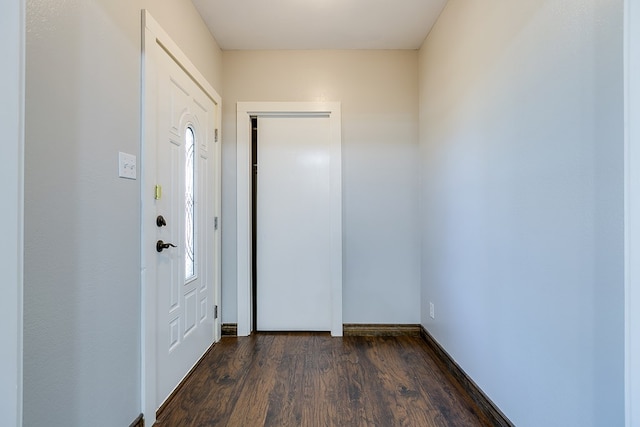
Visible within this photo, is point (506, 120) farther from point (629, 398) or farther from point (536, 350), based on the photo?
point (629, 398)

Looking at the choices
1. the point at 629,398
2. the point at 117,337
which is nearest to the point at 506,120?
the point at 629,398

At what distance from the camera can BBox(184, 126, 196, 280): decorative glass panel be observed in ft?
6.90

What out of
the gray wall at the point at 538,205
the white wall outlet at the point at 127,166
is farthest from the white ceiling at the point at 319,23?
the white wall outlet at the point at 127,166

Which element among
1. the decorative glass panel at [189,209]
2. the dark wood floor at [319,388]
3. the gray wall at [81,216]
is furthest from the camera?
the decorative glass panel at [189,209]

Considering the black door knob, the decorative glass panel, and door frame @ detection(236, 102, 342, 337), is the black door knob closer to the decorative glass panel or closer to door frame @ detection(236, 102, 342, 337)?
the decorative glass panel

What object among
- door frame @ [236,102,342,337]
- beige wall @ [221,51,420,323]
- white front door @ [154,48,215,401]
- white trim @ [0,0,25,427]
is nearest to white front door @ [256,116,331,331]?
door frame @ [236,102,342,337]

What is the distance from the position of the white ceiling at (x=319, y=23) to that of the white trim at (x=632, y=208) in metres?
1.74

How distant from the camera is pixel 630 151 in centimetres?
77

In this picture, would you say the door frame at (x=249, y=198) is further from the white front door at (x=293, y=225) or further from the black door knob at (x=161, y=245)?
the black door knob at (x=161, y=245)

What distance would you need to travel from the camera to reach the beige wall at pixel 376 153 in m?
2.79

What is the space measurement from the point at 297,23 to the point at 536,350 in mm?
2556

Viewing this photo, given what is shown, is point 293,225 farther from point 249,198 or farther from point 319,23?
point 319,23

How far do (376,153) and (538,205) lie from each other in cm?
164

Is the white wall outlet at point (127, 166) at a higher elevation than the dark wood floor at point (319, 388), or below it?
higher
